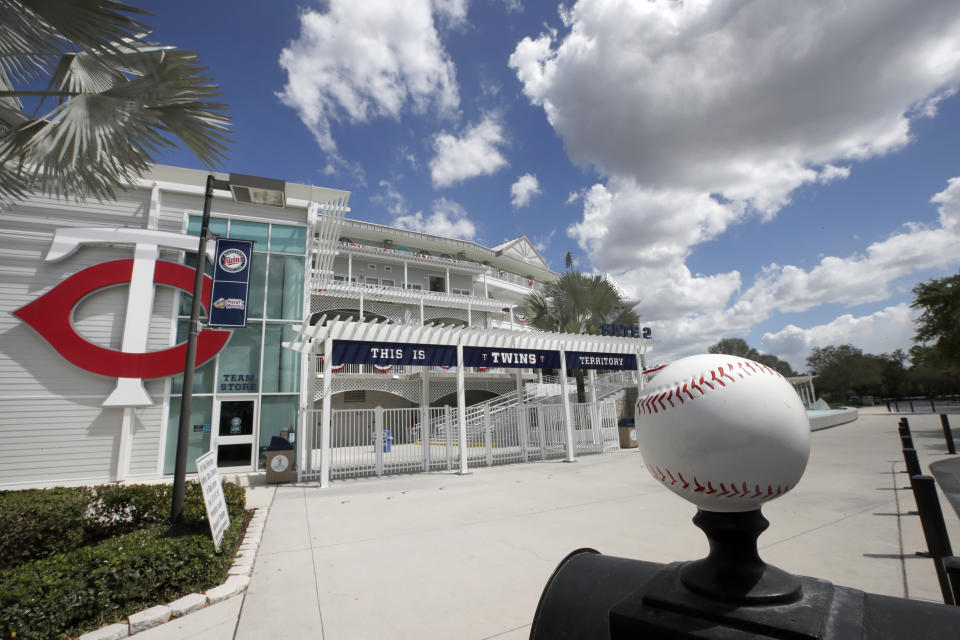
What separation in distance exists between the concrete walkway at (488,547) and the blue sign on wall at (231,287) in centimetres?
610

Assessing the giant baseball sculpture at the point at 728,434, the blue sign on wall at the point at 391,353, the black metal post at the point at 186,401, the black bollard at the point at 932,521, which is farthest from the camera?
the blue sign on wall at the point at 391,353

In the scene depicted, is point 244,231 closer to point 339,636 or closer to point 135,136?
point 135,136

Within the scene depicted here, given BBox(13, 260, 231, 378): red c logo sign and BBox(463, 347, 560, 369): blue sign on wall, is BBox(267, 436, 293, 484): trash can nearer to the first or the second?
BBox(13, 260, 231, 378): red c logo sign

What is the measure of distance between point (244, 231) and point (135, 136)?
31.0 ft

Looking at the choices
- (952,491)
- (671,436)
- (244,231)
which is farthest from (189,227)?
(952,491)

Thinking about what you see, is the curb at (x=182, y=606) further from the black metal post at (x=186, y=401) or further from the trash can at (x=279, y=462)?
the trash can at (x=279, y=462)

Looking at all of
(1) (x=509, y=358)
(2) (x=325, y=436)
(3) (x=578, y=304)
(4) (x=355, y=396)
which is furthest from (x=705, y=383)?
(4) (x=355, y=396)

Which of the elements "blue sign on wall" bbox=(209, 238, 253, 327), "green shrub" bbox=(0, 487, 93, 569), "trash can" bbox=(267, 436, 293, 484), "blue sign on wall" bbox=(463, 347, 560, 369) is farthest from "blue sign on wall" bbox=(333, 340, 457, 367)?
"green shrub" bbox=(0, 487, 93, 569)

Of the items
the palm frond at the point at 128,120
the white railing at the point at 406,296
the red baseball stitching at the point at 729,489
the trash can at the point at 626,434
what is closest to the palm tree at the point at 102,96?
the palm frond at the point at 128,120

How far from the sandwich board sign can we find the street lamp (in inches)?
17.3

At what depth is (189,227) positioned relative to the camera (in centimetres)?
1420

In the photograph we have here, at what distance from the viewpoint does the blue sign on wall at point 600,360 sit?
49.4 feet

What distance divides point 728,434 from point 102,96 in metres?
7.47

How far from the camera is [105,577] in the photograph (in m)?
3.53
